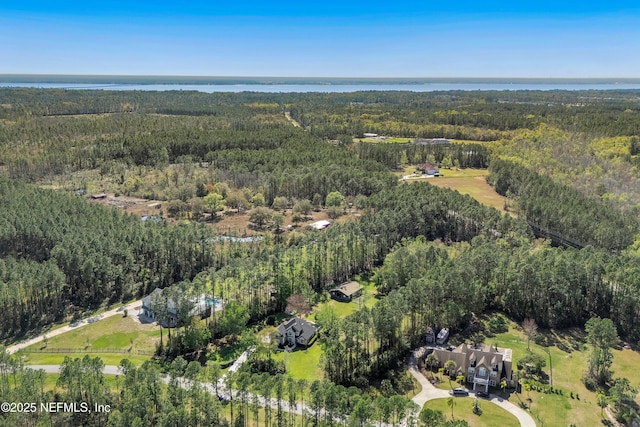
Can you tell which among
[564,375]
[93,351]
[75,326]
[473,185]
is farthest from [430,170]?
[93,351]

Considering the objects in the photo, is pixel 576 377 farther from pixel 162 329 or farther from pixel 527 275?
pixel 162 329

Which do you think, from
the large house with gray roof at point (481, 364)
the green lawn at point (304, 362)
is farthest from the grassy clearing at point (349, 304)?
the large house with gray roof at point (481, 364)

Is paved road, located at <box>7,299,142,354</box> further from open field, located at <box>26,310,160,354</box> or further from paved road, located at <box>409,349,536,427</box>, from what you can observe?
paved road, located at <box>409,349,536,427</box>

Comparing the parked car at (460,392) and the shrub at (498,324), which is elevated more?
the parked car at (460,392)

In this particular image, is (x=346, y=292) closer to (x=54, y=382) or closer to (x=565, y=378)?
(x=565, y=378)

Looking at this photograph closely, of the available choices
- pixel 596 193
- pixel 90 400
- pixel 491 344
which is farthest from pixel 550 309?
pixel 596 193

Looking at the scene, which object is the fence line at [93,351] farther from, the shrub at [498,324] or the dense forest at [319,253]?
the shrub at [498,324]

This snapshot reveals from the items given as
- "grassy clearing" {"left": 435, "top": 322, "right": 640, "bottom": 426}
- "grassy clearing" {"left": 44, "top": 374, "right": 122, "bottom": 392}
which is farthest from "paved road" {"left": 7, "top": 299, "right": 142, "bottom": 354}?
"grassy clearing" {"left": 435, "top": 322, "right": 640, "bottom": 426}
